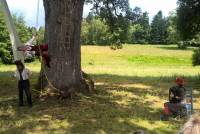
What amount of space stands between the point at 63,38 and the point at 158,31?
12147 cm

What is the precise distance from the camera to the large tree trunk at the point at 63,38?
13062 millimetres

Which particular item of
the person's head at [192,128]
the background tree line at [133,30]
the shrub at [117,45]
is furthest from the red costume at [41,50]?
the shrub at [117,45]

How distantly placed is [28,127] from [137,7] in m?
17.2

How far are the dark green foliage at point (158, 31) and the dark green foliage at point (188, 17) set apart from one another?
334 ft

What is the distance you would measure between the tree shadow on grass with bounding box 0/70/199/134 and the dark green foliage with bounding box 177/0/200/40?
11.7 meters

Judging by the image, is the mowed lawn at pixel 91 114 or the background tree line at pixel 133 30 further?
the background tree line at pixel 133 30

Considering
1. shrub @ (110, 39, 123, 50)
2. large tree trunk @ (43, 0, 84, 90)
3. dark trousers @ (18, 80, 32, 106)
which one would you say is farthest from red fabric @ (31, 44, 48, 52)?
shrub @ (110, 39, 123, 50)

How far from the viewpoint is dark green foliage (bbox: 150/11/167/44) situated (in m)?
130

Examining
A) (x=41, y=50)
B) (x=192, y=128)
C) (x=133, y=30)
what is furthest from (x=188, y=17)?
(x=133, y=30)

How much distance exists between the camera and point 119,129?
11.0 metres

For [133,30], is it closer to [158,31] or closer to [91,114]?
[158,31]

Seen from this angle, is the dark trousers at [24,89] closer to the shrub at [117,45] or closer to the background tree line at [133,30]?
the background tree line at [133,30]

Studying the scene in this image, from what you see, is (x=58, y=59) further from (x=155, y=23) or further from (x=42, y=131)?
(x=155, y=23)

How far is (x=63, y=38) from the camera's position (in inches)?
516
